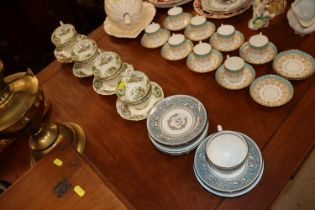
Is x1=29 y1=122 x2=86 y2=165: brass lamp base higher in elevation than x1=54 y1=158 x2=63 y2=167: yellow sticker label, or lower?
lower

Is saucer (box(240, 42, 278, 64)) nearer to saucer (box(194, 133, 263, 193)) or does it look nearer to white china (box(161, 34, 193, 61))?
white china (box(161, 34, 193, 61))

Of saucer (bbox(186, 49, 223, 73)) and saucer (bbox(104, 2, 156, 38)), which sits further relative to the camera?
saucer (bbox(104, 2, 156, 38))

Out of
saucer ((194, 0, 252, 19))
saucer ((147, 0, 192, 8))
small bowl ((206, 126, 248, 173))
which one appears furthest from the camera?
saucer ((147, 0, 192, 8))

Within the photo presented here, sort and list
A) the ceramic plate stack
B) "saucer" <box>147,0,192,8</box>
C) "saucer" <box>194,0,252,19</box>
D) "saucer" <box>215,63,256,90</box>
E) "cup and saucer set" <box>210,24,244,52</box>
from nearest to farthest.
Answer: the ceramic plate stack, "saucer" <box>215,63,256,90</box>, "cup and saucer set" <box>210,24,244,52</box>, "saucer" <box>194,0,252,19</box>, "saucer" <box>147,0,192,8</box>

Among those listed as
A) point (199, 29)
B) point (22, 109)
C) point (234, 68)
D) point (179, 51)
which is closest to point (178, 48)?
point (179, 51)

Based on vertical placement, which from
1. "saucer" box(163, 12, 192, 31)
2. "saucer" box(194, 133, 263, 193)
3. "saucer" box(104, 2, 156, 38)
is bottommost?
"saucer" box(194, 133, 263, 193)

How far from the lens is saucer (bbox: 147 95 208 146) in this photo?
→ 911 millimetres

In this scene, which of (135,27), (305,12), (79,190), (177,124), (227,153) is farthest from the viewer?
(135,27)

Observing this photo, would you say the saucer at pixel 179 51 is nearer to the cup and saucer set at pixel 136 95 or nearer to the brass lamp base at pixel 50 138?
the cup and saucer set at pixel 136 95

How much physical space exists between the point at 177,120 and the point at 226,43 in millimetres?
362

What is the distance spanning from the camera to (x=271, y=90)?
97 centimetres

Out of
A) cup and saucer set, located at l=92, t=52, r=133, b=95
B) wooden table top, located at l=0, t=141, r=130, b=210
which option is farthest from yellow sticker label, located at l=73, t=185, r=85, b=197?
cup and saucer set, located at l=92, t=52, r=133, b=95

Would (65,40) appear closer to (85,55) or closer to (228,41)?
(85,55)

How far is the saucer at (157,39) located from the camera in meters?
1.23
